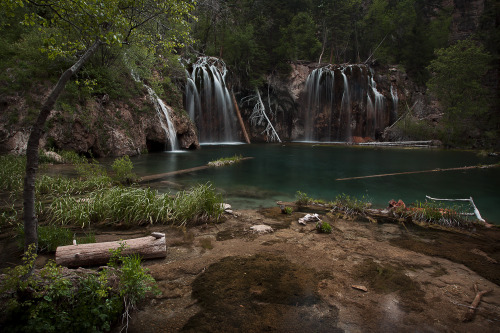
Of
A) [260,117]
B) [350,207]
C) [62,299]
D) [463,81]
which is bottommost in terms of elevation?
[350,207]

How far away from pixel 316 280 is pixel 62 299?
3116 mm

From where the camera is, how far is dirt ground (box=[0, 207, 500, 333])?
2.97 metres

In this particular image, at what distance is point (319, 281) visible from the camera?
3.81 meters

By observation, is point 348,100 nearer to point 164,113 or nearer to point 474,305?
point 164,113

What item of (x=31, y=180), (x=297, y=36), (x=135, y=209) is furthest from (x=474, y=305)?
(x=297, y=36)

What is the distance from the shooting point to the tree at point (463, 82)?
90.7ft

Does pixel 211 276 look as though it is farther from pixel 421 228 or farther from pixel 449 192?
pixel 449 192

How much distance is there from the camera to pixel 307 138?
39.2m

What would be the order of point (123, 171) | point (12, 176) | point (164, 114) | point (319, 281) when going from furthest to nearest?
point (164, 114) < point (123, 171) < point (12, 176) < point (319, 281)

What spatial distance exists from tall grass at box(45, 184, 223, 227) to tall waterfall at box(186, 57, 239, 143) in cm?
2229

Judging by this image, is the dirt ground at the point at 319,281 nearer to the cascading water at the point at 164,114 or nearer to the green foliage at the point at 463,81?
the cascading water at the point at 164,114

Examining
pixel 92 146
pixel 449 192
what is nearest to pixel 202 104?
pixel 92 146

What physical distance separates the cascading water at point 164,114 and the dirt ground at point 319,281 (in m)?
16.7

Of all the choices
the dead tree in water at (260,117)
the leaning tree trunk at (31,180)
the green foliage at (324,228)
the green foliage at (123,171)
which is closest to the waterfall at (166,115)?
the green foliage at (123,171)
